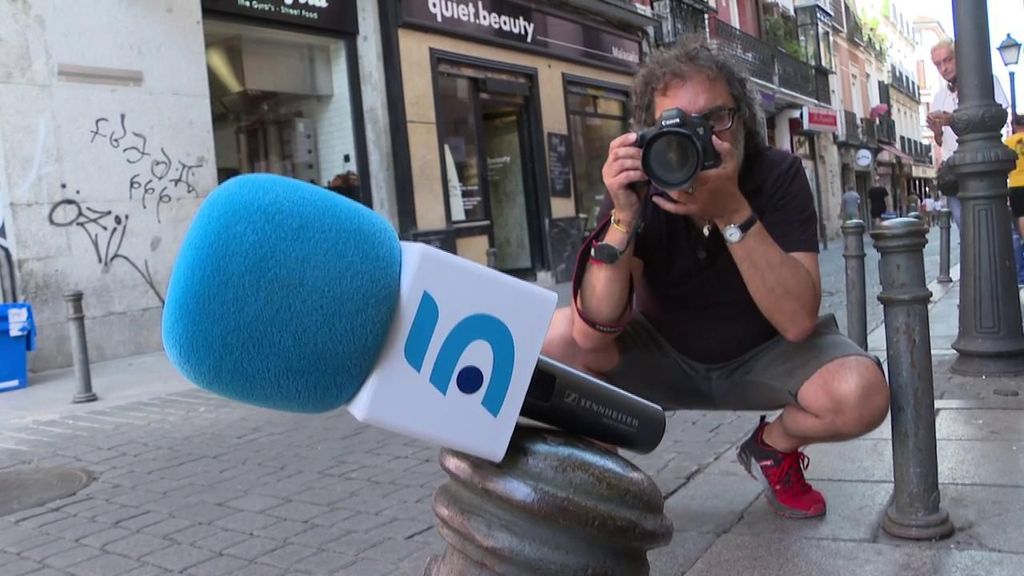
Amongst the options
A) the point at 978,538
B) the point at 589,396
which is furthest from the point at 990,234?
the point at 589,396

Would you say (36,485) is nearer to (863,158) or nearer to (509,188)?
(509,188)

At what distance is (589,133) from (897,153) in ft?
110

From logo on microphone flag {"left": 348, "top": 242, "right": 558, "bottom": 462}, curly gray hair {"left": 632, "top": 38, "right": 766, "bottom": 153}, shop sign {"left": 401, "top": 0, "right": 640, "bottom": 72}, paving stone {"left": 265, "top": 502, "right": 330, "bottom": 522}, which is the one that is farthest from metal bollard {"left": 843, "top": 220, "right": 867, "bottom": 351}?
shop sign {"left": 401, "top": 0, "right": 640, "bottom": 72}

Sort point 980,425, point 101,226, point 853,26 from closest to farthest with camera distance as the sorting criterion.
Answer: point 980,425 < point 101,226 < point 853,26

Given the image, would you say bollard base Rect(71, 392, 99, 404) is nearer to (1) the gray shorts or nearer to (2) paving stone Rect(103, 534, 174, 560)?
(2) paving stone Rect(103, 534, 174, 560)

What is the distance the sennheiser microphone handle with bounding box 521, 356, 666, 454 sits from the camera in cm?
131

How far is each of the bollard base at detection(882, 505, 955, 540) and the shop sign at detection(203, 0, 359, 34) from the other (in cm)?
888

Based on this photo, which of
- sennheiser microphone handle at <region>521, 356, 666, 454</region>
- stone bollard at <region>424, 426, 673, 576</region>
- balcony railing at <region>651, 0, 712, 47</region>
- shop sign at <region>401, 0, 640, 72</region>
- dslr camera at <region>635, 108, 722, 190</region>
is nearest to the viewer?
stone bollard at <region>424, 426, 673, 576</region>

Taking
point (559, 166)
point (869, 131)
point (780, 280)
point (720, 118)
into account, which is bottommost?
point (780, 280)

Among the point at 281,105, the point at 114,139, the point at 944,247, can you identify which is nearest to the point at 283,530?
the point at 114,139

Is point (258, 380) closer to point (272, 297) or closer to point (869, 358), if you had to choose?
point (272, 297)

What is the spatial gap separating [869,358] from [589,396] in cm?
152

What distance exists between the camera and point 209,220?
1.07 metres

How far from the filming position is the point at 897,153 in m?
43.6
